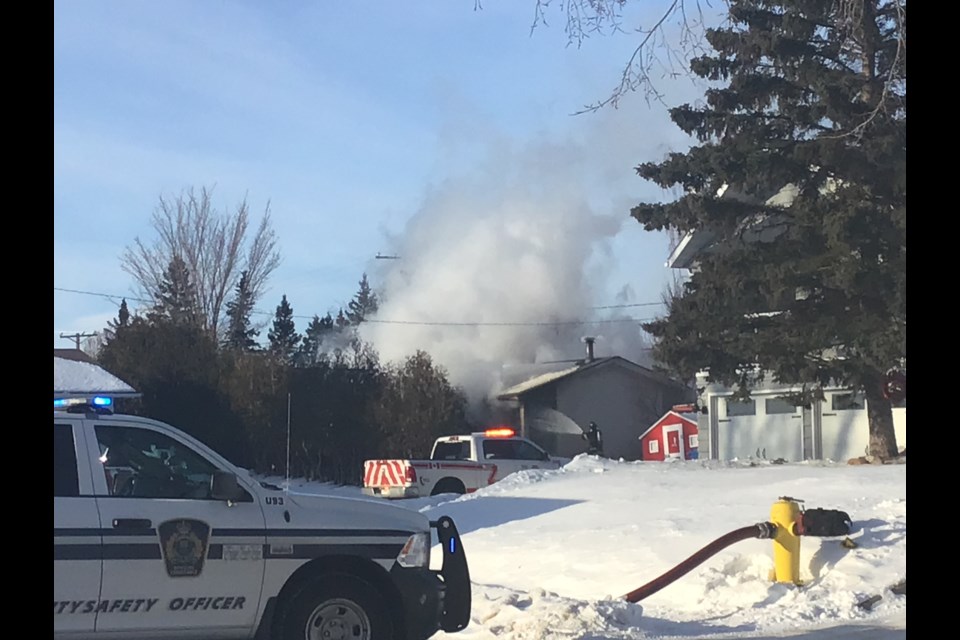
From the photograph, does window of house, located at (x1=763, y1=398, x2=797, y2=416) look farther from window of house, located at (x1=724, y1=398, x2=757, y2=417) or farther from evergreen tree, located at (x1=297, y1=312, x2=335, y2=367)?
evergreen tree, located at (x1=297, y1=312, x2=335, y2=367)

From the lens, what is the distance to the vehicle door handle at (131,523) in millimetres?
7242

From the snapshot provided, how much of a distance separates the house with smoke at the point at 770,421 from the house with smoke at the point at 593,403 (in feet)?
47.0

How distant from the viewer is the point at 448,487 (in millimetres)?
24719

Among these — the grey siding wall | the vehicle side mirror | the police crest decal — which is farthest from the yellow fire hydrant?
the grey siding wall

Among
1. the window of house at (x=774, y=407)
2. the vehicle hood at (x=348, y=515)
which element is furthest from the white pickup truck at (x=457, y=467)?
the vehicle hood at (x=348, y=515)

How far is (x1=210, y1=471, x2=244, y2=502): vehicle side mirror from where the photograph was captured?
298 inches

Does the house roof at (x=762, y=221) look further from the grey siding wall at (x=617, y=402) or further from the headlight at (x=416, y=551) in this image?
the grey siding wall at (x=617, y=402)

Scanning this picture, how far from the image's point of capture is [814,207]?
62.8 ft

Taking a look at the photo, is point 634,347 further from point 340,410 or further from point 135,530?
point 135,530

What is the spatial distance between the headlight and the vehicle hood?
6cm
